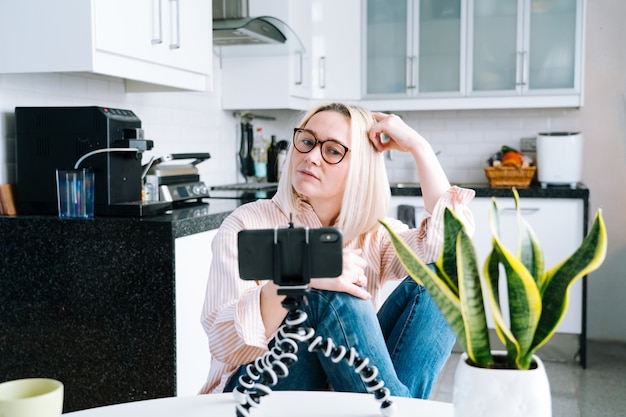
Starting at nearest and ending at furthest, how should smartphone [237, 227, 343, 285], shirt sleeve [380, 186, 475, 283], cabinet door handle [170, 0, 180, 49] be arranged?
smartphone [237, 227, 343, 285]
shirt sleeve [380, 186, 475, 283]
cabinet door handle [170, 0, 180, 49]

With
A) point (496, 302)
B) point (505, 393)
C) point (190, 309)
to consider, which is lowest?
point (190, 309)

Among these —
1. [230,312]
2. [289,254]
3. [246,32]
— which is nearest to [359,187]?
[230,312]

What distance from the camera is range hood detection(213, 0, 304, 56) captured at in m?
3.59

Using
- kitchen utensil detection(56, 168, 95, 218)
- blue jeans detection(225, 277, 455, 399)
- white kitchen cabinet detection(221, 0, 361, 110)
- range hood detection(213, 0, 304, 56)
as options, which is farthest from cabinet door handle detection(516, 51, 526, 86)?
blue jeans detection(225, 277, 455, 399)

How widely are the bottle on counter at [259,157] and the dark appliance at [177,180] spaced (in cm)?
106

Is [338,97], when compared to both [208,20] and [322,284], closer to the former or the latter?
[208,20]

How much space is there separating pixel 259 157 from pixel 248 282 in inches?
117

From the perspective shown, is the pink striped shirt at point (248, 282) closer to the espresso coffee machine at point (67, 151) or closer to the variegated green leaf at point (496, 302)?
the variegated green leaf at point (496, 302)

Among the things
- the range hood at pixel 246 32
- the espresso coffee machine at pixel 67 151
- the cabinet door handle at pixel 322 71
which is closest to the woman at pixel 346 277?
the espresso coffee machine at pixel 67 151

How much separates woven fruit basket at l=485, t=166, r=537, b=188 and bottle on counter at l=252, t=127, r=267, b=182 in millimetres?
1365

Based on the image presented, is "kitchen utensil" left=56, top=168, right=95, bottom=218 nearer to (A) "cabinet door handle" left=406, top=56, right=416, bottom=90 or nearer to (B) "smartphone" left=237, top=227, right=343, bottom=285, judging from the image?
(B) "smartphone" left=237, top=227, right=343, bottom=285

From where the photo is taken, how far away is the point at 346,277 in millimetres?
1437

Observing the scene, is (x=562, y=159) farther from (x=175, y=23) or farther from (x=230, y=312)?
(x=230, y=312)

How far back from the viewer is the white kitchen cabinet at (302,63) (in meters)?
4.23
